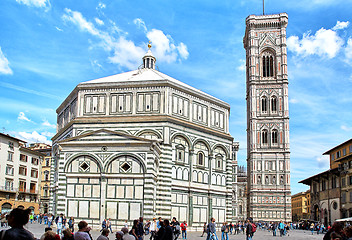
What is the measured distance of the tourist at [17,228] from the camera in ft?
19.0

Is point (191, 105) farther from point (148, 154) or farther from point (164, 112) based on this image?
point (148, 154)

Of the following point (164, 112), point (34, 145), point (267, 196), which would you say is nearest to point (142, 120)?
point (164, 112)

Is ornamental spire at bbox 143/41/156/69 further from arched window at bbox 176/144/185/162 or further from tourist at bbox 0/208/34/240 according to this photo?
tourist at bbox 0/208/34/240

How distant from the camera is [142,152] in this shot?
2970 cm

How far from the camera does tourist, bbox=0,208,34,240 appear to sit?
5777mm

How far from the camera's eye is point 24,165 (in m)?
57.1

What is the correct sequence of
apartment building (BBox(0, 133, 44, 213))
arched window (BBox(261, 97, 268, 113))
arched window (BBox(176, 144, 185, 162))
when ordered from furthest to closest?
arched window (BBox(261, 97, 268, 113))
apartment building (BBox(0, 133, 44, 213))
arched window (BBox(176, 144, 185, 162))

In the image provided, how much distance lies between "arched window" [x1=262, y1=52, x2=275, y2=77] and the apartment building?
40.9 meters

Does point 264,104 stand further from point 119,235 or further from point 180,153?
point 119,235

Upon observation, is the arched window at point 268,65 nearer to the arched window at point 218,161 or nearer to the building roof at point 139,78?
the building roof at point 139,78

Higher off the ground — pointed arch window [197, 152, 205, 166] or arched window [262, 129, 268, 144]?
arched window [262, 129, 268, 144]

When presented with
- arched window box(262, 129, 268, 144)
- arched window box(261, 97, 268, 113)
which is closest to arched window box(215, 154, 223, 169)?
arched window box(262, 129, 268, 144)

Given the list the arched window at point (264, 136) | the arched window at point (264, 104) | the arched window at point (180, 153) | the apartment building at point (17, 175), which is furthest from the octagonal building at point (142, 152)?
the arched window at point (264, 104)

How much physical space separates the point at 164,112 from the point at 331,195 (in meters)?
29.8
